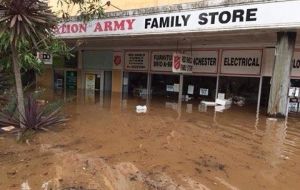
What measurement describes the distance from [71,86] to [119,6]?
8117mm

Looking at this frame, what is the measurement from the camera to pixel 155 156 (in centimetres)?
732

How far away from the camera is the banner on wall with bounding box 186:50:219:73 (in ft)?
58.2

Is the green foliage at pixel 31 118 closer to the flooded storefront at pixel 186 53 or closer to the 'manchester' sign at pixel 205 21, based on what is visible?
the 'manchester' sign at pixel 205 21

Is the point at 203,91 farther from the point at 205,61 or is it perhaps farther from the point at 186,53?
the point at 186,53

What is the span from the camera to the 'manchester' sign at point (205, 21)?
37.6 ft

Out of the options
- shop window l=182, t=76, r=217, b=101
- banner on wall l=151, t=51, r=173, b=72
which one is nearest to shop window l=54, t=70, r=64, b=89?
banner on wall l=151, t=51, r=173, b=72

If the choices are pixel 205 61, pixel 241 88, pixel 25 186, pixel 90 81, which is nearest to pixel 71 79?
pixel 90 81

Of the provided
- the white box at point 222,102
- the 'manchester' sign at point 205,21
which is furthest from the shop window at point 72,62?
the white box at point 222,102

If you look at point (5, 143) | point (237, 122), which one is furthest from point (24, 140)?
point (237, 122)

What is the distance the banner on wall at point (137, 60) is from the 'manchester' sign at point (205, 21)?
4.11 metres

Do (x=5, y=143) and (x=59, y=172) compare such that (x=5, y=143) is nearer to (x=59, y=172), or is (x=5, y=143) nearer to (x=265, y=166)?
(x=59, y=172)

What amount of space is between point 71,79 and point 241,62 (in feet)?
40.3

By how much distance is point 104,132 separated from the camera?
9594mm

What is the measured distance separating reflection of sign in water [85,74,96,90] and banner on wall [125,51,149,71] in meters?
3.00
